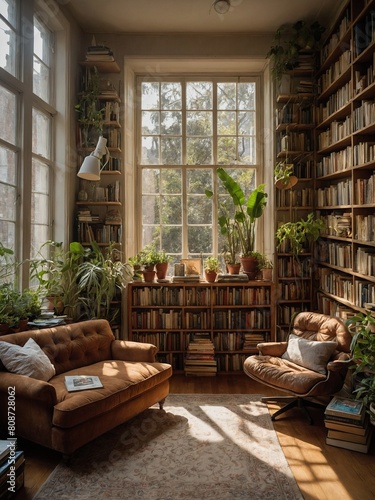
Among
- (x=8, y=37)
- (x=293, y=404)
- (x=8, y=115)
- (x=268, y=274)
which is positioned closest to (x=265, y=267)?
(x=268, y=274)

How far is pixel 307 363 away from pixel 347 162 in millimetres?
2008

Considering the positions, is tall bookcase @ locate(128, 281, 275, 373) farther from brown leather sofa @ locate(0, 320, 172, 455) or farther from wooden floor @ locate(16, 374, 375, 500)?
wooden floor @ locate(16, 374, 375, 500)

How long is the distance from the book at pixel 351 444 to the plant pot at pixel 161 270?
2538 mm

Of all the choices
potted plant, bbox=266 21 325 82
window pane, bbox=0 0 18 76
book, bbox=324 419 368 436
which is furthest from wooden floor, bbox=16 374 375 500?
potted plant, bbox=266 21 325 82

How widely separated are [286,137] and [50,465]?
13.5 ft

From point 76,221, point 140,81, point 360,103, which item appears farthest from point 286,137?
point 76,221

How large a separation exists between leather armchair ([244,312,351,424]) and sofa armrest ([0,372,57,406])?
181 centimetres

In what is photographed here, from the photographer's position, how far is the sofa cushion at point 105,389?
9.11 feet

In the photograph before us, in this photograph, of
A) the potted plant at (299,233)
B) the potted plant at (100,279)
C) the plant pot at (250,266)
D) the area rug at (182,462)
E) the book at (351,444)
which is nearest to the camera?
the area rug at (182,462)

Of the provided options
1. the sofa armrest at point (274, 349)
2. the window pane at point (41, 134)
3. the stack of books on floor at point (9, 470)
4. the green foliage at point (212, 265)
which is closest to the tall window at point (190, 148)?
the green foliage at point (212, 265)

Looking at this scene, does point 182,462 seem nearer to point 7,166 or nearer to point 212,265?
point 212,265

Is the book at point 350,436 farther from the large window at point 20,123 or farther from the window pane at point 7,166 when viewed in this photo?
the window pane at point 7,166

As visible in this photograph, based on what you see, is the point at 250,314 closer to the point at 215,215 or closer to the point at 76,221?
the point at 215,215

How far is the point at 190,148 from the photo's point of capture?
555 cm
